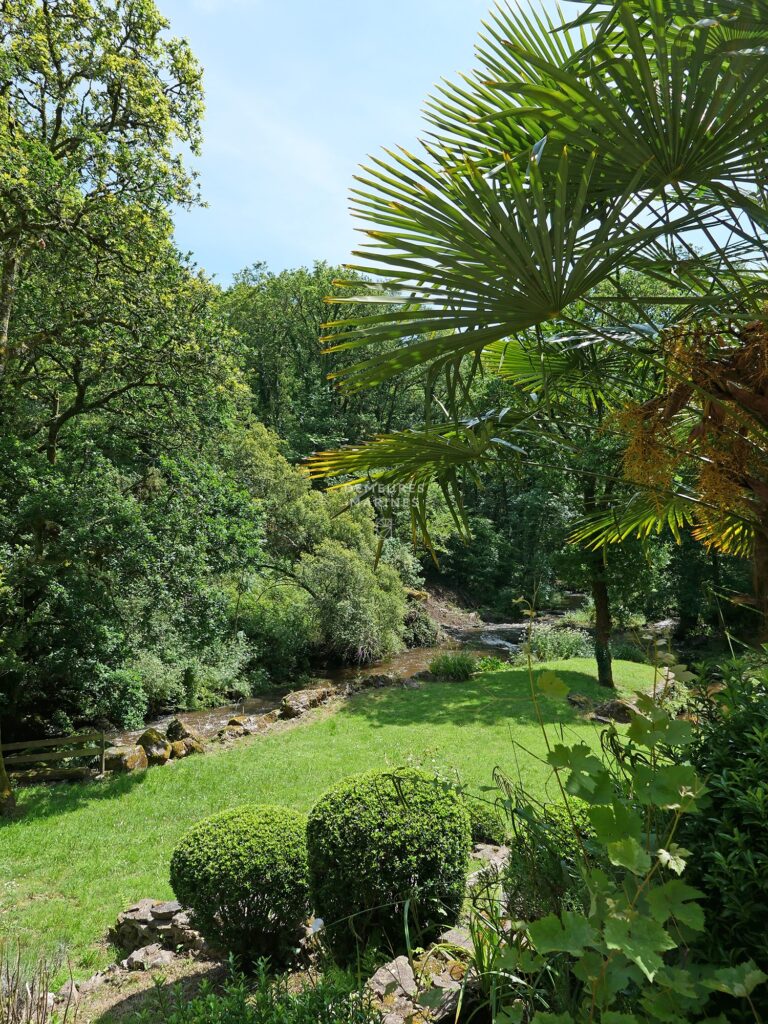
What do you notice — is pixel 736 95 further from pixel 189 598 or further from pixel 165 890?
pixel 189 598

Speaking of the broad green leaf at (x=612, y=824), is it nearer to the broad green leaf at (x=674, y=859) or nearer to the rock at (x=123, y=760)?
the broad green leaf at (x=674, y=859)

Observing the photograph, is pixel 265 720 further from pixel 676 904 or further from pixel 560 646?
pixel 676 904

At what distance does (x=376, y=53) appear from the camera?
12.4 ft

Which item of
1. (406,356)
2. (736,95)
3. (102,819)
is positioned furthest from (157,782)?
(736,95)

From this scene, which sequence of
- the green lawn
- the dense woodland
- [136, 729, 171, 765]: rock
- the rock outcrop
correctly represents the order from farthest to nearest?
[136, 729, 171, 765]: rock → the green lawn → the rock outcrop → the dense woodland

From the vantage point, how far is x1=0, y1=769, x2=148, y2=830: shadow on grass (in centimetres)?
808

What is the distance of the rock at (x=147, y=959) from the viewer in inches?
178

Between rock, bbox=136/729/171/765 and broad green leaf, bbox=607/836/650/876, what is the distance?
1064cm

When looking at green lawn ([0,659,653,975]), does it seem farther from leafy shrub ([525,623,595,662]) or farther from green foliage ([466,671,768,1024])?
leafy shrub ([525,623,595,662])

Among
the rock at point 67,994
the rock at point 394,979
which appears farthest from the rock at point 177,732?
the rock at point 394,979

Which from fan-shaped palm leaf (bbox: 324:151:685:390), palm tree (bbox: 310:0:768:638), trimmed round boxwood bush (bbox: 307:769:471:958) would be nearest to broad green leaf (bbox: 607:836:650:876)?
palm tree (bbox: 310:0:768:638)

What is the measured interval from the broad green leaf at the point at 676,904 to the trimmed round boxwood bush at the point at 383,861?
8.36 feet

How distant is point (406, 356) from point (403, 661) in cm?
1729

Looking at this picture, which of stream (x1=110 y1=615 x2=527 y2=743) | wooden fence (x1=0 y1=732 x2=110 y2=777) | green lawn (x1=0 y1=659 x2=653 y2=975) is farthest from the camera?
stream (x1=110 y1=615 x2=527 y2=743)
